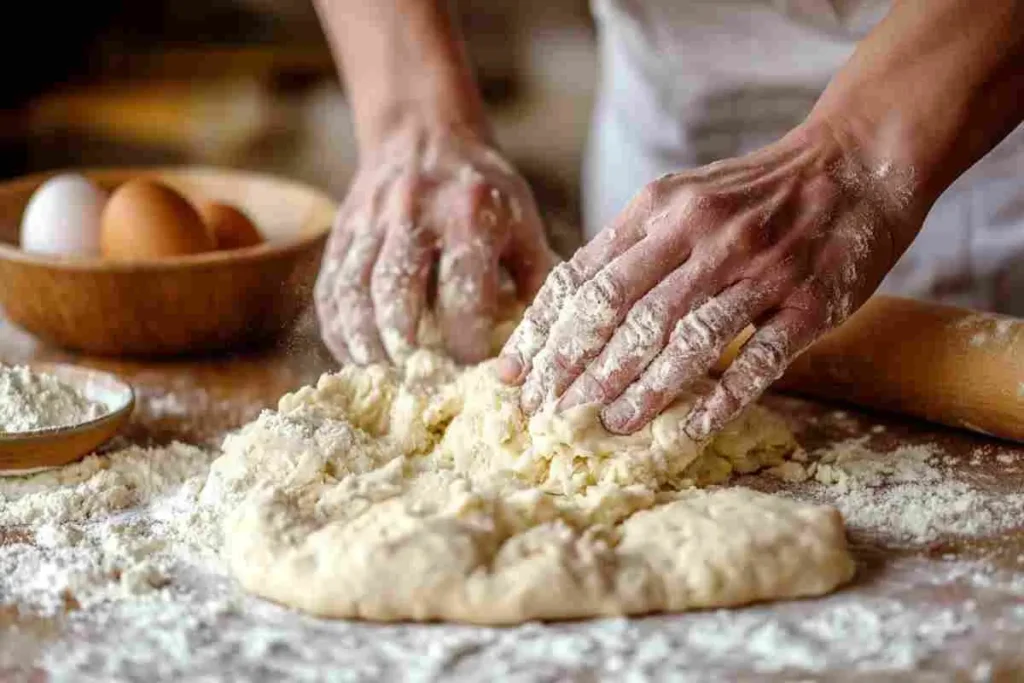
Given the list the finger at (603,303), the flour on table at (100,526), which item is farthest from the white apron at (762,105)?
the flour on table at (100,526)

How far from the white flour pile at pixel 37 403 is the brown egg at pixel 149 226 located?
15.6 inches

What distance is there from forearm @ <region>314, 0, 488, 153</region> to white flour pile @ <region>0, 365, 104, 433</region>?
0.73 meters

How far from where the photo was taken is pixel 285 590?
1324 millimetres

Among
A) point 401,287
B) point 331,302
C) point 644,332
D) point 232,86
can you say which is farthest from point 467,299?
point 232,86

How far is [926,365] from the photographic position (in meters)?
1.84

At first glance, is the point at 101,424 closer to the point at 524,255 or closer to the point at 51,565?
the point at 51,565

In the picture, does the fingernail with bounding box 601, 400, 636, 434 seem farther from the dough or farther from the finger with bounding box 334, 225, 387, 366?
the finger with bounding box 334, 225, 387, 366

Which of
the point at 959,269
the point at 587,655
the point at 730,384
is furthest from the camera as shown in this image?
the point at 959,269

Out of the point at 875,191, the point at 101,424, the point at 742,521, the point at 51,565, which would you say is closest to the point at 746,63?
the point at 875,191

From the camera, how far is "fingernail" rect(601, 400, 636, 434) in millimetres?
1581

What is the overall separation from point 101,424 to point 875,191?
1.11 metres

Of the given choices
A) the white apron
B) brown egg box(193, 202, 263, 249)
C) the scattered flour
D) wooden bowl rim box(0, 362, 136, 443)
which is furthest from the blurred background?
the scattered flour

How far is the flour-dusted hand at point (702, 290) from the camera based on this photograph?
5.18 ft

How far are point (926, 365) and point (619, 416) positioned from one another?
0.54 m
